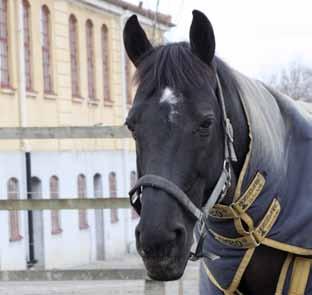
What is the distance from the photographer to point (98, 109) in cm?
2453

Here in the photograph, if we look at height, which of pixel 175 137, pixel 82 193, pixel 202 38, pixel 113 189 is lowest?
pixel 113 189

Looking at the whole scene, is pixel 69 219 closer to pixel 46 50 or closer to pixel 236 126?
pixel 46 50

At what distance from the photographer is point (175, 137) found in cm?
306

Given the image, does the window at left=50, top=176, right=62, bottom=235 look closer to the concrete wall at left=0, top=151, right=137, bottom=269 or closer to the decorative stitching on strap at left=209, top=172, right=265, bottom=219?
the concrete wall at left=0, top=151, right=137, bottom=269

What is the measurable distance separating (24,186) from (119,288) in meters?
6.28

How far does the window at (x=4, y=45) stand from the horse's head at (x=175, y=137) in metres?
16.1

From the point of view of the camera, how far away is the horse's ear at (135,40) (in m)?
3.44

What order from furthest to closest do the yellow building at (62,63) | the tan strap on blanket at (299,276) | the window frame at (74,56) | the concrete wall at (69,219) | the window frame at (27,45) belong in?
the window frame at (74,56), the window frame at (27,45), the yellow building at (62,63), the concrete wall at (69,219), the tan strap on blanket at (299,276)

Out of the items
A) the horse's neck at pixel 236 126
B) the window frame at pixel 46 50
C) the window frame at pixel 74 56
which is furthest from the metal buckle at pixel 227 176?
the window frame at pixel 74 56

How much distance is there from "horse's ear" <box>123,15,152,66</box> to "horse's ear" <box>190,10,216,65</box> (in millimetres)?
234

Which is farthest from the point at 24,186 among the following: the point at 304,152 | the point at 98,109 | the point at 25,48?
the point at 304,152

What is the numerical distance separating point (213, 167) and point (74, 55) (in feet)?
67.1

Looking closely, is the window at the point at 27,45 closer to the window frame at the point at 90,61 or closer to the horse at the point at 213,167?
the window frame at the point at 90,61

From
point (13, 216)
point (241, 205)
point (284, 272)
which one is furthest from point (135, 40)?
point (13, 216)
